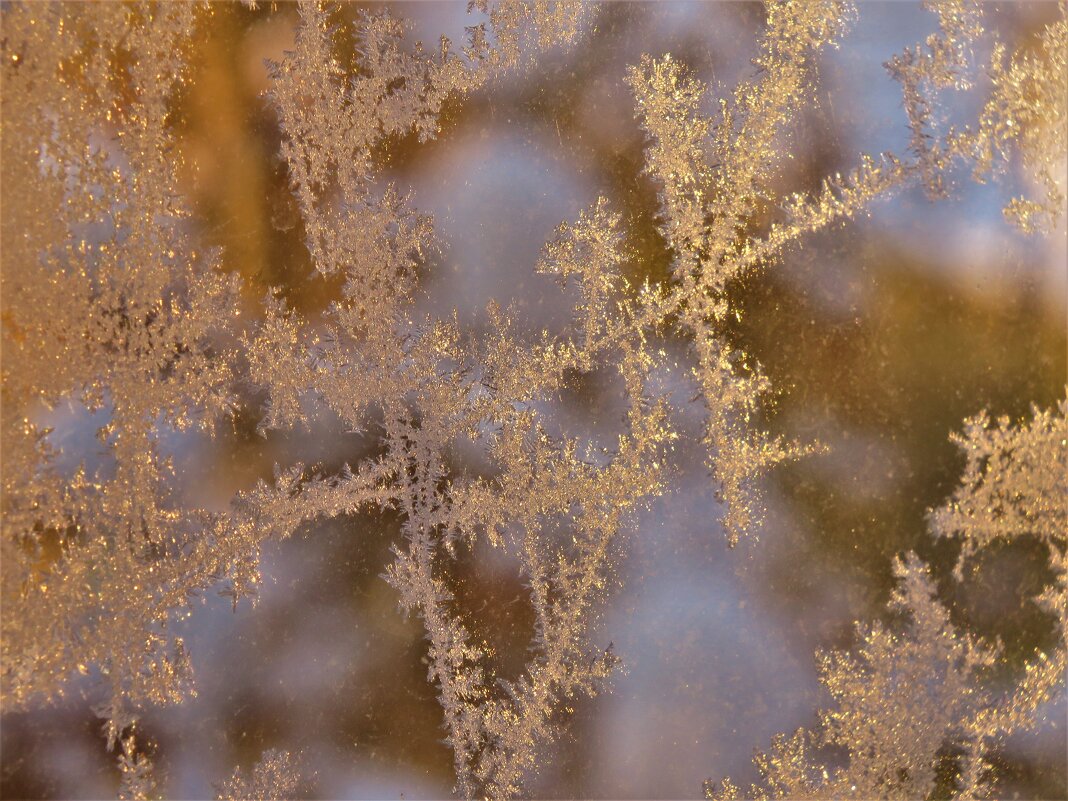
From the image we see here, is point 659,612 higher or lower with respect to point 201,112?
lower

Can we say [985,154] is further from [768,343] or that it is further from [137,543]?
[137,543]

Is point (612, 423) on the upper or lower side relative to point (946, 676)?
upper

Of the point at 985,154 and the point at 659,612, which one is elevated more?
the point at 985,154

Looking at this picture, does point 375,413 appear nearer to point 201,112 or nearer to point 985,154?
point 201,112

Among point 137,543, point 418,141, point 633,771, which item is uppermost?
point 418,141

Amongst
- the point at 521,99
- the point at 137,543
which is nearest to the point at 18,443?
the point at 137,543

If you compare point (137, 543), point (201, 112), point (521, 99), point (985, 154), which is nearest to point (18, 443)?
point (137, 543)
